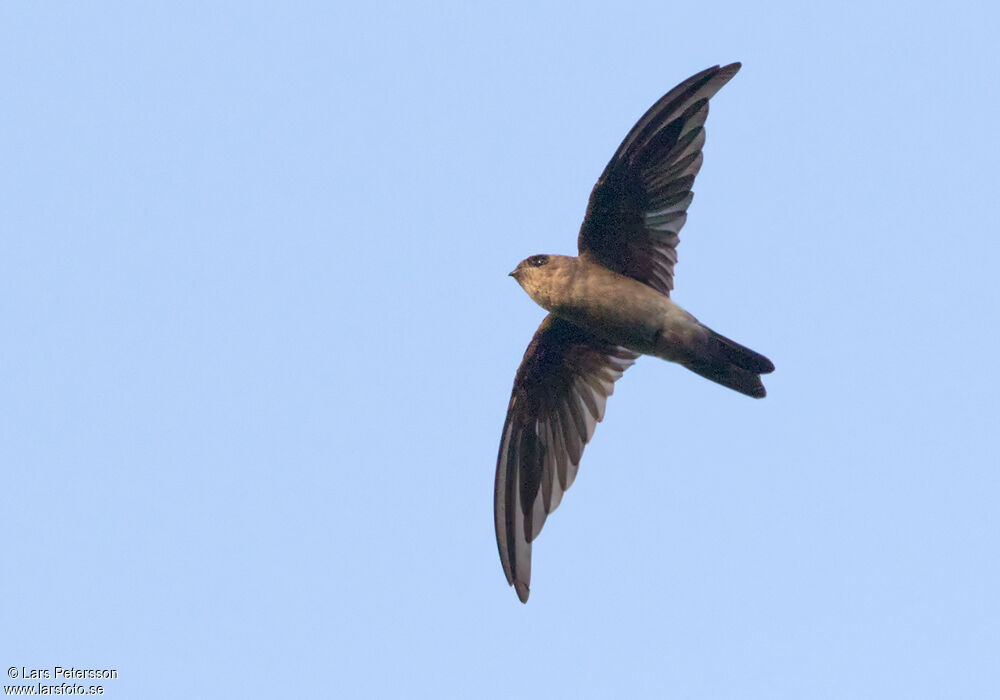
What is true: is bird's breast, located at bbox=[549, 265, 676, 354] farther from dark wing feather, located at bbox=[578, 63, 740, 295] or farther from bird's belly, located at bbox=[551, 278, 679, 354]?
dark wing feather, located at bbox=[578, 63, 740, 295]

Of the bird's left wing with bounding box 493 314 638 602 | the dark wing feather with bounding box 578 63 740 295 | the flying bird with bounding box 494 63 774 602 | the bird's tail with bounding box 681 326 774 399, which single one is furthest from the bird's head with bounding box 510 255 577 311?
the bird's tail with bounding box 681 326 774 399

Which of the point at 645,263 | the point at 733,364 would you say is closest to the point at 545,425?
the point at 645,263

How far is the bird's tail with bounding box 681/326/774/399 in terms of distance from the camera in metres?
8.78

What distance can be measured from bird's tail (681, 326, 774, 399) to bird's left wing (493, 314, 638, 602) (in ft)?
3.54

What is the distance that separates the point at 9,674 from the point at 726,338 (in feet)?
18.4

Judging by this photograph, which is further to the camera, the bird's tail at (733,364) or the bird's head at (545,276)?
the bird's head at (545,276)

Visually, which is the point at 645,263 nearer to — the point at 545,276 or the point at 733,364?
the point at 545,276

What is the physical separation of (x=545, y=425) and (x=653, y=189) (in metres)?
2.13

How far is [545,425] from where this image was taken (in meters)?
9.99

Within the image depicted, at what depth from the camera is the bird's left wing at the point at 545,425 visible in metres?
9.73

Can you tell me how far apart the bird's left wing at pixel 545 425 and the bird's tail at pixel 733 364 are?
3.54 ft

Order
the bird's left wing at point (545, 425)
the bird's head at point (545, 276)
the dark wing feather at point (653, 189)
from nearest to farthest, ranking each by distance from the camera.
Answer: the dark wing feather at point (653, 189), the bird's head at point (545, 276), the bird's left wing at point (545, 425)

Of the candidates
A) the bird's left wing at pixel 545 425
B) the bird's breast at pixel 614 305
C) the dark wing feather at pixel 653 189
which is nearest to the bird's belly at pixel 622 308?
the bird's breast at pixel 614 305

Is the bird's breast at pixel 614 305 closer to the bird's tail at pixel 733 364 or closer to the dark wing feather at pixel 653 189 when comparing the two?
the dark wing feather at pixel 653 189
